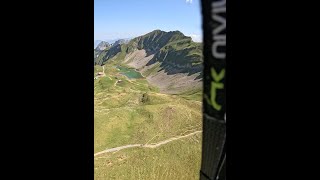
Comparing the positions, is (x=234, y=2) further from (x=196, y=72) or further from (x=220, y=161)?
(x=196, y=72)

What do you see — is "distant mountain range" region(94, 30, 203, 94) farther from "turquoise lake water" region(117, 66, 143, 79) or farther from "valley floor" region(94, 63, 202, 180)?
"valley floor" region(94, 63, 202, 180)

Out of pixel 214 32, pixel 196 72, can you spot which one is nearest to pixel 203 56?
pixel 214 32

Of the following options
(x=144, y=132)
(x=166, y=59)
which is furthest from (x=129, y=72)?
(x=144, y=132)

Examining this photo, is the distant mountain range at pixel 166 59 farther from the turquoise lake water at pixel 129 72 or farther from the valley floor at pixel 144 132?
the valley floor at pixel 144 132

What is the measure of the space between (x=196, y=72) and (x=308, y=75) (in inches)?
1291

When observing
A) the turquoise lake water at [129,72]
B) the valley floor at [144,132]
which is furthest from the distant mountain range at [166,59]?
the valley floor at [144,132]

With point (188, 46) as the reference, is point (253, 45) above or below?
below

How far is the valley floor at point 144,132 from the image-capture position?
117 ft

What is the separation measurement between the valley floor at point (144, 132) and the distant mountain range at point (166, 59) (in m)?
1.84

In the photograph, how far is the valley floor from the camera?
117 ft

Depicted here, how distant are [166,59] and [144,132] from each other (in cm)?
1020

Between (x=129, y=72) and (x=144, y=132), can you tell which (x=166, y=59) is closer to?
(x=129, y=72)

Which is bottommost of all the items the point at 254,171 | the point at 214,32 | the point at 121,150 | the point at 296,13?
the point at 121,150
